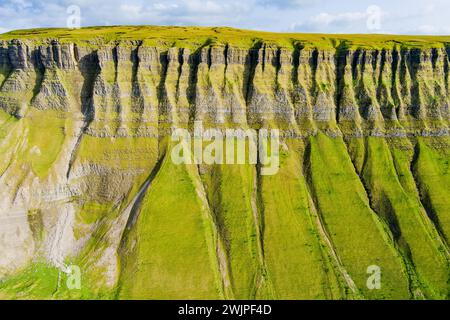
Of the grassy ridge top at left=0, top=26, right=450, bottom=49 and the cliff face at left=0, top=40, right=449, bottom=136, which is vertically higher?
the grassy ridge top at left=0, top=26, right=450, bottom=49

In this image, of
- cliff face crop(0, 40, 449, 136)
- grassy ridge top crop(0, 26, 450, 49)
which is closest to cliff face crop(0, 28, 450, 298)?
cliff face crop(0, 40, 449, 136)

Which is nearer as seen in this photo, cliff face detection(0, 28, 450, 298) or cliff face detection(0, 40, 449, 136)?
cliff face detection(0, 28, 450, 298)

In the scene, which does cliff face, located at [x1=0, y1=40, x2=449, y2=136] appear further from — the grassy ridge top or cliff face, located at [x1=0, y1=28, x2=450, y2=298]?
the grassy ridge top

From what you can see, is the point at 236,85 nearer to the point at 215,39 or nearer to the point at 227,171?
the point at 215,39

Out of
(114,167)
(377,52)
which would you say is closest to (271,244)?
(114,167)

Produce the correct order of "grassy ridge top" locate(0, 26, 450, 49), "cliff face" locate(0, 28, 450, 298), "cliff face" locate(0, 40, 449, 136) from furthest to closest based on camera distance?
"grassy ridge top" locate(0, 26, 450, 49)
"cliff face" locate(0, 40, 449, 136)
"cliff face" locate(0, 28, 450, 298)

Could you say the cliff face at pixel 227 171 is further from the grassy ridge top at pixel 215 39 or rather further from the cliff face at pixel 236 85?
the grassy ridge top at pixel 215 39

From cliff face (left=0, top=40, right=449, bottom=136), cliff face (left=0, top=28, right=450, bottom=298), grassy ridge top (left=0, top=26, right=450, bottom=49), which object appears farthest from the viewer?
grassy ridge top (left=0, top=26, right=450, bottom=49)

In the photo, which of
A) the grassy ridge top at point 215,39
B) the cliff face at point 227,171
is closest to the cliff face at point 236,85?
the cliff face at point 227,171

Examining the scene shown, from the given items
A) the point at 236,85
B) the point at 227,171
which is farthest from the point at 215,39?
the point at 227,171
